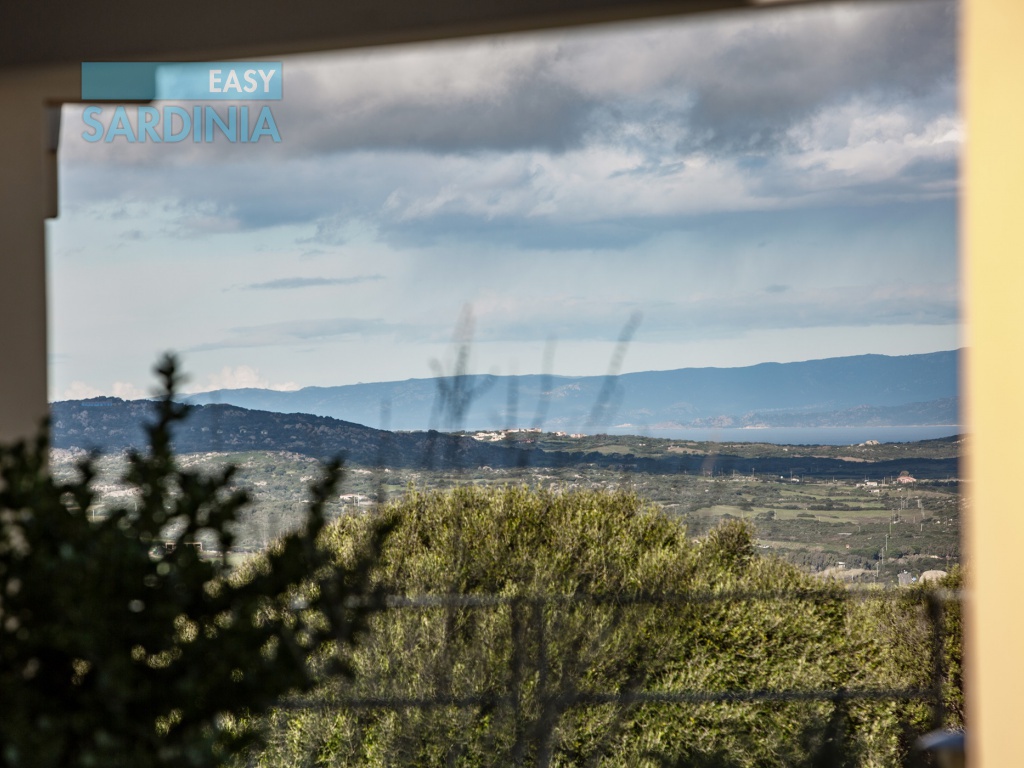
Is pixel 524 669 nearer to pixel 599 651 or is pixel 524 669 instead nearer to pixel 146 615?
pixel 599 651

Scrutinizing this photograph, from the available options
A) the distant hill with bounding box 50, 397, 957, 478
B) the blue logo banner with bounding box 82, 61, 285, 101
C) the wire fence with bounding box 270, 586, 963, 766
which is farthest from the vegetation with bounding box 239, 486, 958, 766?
the blue logo banner with bounding box 82, 61, 285, 101

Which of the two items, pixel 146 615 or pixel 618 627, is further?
pixel 618 627

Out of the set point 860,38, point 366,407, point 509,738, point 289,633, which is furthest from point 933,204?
point 289,633

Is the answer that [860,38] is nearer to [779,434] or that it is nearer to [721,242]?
[721,242]

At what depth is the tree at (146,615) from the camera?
2.54ft

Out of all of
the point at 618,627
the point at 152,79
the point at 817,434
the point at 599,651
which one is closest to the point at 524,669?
the point at 599,651

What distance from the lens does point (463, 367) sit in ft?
13.1

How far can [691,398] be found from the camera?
5.61 m

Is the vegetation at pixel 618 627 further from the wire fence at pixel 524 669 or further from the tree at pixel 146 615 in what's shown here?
the tree at pixel 146 615

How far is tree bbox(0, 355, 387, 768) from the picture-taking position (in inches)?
30.5

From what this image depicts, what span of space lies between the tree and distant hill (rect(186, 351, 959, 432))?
123 inches

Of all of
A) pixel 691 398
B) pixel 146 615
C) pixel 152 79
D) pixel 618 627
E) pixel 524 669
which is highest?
pixel 152 79

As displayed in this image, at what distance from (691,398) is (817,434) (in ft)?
2.56

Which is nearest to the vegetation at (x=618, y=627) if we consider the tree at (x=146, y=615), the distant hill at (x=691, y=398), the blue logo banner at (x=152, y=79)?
the distant hill at (x=691, y=398)
